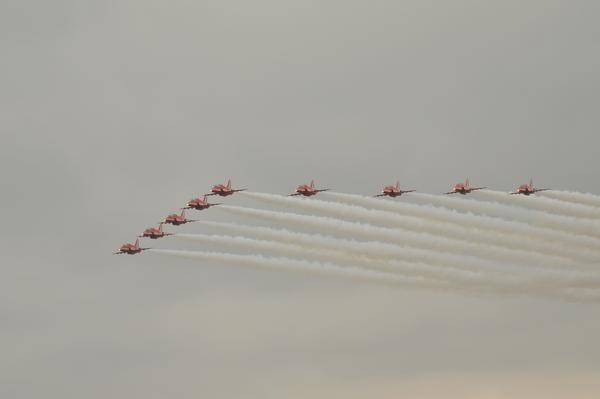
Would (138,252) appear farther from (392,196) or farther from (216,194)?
(392,196)

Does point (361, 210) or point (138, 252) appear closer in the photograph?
point (361, 210)

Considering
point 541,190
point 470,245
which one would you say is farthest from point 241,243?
point 541,190

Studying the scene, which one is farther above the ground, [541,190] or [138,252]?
[541,190]

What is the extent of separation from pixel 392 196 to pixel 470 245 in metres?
11.0

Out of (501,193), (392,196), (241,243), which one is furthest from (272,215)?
(501,193)

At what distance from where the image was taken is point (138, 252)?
14625 centimetres

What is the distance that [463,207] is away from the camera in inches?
5325

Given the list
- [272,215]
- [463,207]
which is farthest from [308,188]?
[463,207]

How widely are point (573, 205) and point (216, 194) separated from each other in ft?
122

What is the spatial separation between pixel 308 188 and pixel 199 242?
1267cm

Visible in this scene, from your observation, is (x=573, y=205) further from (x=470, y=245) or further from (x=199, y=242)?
(x=199, y=242)

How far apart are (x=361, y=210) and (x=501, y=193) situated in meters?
14.8

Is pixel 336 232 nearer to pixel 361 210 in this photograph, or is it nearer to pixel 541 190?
pixel 361 210

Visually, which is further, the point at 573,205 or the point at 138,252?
the point at 138,252
